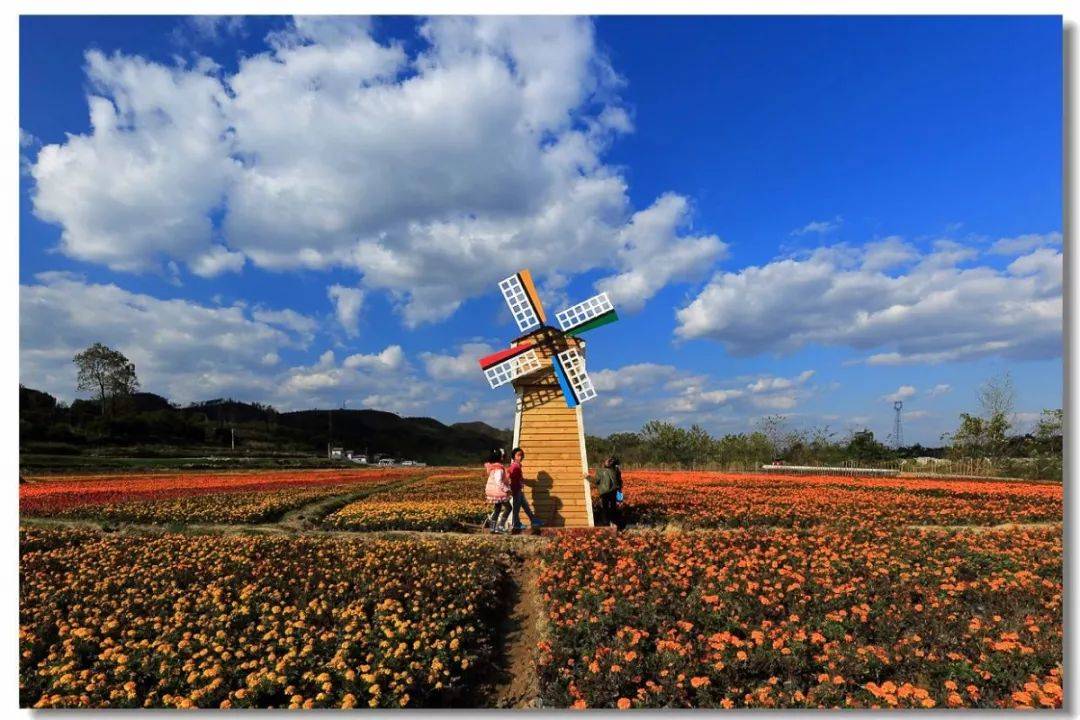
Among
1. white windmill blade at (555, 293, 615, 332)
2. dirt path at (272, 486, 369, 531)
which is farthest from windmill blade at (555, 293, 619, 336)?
dirt path at (272, 486, 369, 531)

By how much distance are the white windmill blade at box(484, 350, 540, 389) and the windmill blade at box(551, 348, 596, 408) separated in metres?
0.39

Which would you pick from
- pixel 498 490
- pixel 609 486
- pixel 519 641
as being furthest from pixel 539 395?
pixel 519 641

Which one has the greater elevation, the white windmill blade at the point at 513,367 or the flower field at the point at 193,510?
the white windmill blade at the point at 513,367

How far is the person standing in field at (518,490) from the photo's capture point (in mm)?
10227

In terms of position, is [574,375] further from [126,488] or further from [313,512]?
[126,488]

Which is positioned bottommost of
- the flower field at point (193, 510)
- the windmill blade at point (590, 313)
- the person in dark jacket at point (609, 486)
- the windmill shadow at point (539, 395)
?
the flower field at point (193, 510)

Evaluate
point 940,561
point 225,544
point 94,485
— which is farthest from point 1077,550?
point 94,485

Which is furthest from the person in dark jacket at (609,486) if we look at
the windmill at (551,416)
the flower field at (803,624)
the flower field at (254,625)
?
the flower field at (254,625)

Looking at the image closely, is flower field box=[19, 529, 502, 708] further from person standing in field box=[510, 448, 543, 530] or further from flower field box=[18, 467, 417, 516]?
flower field box=[18, 467, 417, 516]

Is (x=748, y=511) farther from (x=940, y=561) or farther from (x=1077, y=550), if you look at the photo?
(x=1077, y=550)

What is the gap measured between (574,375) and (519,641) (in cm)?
547

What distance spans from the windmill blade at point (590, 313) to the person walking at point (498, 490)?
2.91m

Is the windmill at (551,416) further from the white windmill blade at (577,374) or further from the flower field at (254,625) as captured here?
the flower field at (254,625)

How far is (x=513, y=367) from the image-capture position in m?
11.2
